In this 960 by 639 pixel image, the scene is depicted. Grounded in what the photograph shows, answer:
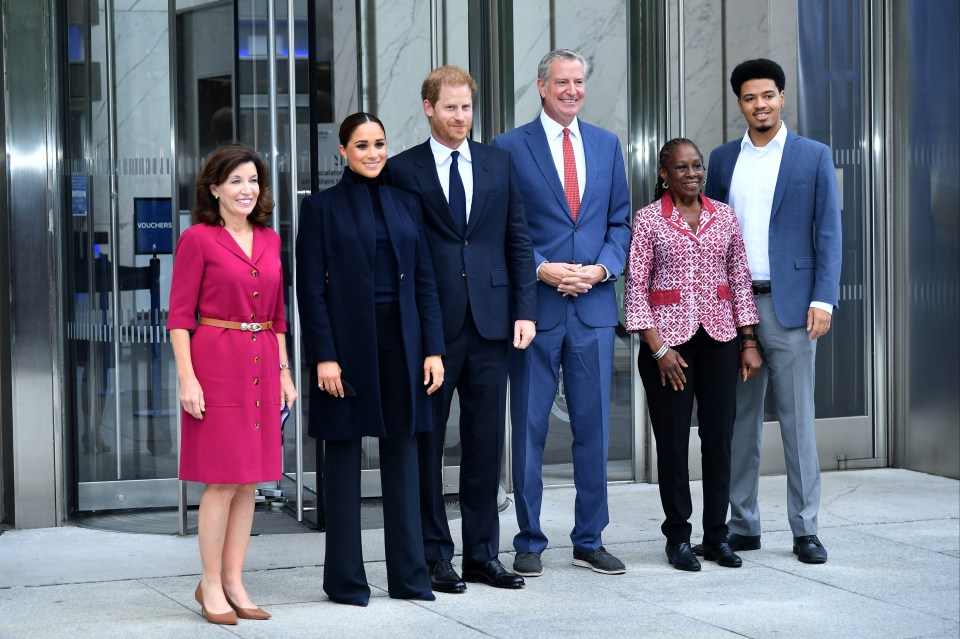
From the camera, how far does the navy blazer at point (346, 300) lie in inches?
195

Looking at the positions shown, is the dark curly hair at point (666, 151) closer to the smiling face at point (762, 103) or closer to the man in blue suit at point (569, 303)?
the man in blue suit at point (569, 303)

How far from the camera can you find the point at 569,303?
219 inches

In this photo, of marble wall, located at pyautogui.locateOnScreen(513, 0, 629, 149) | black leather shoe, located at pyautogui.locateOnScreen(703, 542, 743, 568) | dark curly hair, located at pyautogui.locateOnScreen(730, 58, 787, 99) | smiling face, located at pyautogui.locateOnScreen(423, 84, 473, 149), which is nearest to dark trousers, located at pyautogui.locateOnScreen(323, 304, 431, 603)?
smiling face, located at pyautogui.locateOnScreen(423, 84, 473, 149)

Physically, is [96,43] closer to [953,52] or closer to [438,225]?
[438,225]

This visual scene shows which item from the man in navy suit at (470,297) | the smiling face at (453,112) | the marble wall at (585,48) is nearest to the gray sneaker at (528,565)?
the man in navy suit at (470,297)

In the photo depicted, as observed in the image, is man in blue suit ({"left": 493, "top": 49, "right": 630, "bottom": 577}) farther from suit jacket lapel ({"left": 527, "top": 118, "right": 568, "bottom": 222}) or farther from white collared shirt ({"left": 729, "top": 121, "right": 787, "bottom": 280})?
white collared shirt ({"left": 729, "top": 121, "right": 787, "bottom": 280})

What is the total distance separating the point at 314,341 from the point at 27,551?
1.99 m

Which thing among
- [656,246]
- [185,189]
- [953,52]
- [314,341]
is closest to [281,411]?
[314,341]

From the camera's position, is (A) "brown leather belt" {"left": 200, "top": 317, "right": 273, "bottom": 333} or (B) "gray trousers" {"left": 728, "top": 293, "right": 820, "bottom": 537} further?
(B) "gray trousers" {"left": 728, "top": 293, "right": 820, "bottom": 537}

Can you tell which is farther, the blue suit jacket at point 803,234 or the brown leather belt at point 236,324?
the blue suit jacket at point 803,234

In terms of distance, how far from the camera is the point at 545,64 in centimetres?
564

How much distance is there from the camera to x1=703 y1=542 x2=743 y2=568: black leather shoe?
18.6 feet

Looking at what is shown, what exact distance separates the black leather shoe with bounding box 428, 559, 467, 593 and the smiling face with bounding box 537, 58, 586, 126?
189 centimetres

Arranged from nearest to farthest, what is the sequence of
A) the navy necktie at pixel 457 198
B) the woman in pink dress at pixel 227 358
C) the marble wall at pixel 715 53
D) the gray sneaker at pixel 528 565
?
the woman in pink dress at pixel 227 358
the navy necktie at pixel 457 198
the gray sneaker at pixel 528 565
the marble wall at pixel 715 53
